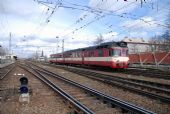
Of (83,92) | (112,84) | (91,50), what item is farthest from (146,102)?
(91,50)

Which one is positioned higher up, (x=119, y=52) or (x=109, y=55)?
(x=119, y=52)

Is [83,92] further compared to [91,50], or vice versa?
[91,50]

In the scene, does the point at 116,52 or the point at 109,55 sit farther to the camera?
the point at 109,55

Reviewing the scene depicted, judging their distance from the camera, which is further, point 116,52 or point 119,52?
point 119,52

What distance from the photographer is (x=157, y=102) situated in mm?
12000

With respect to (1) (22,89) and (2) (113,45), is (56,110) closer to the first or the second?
(1) (22,89)

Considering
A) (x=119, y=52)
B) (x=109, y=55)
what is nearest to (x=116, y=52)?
(x=119, y=52)

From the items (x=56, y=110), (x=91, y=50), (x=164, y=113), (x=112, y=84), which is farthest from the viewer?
(x=91, y=50)

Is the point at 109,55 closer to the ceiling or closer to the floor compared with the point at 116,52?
closer to the floor

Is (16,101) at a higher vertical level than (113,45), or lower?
lower

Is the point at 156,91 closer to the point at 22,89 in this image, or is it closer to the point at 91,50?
the point at 22,89

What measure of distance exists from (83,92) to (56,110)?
15.8 feet

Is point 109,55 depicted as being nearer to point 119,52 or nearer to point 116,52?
point 116,52

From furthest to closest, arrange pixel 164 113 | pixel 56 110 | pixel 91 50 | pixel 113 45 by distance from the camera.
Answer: pixel 91 50, pixel 113 45, pixel 56 110, pixel 164 113
